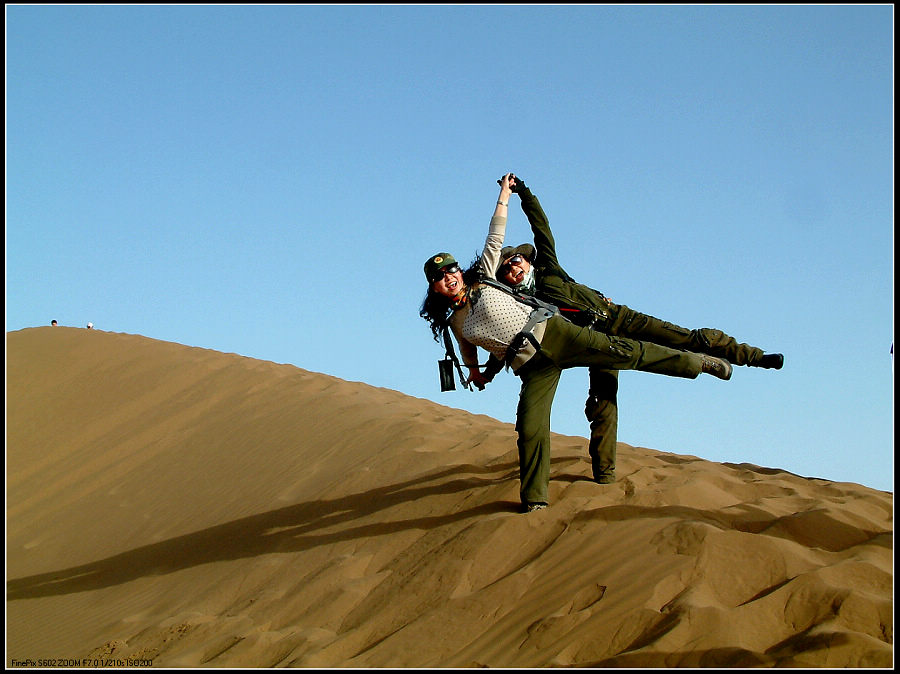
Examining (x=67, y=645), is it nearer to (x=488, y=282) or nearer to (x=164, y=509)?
(x=164, y=509)

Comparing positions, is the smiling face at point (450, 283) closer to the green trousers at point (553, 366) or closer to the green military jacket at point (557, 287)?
the green trousers at point (553, 366)

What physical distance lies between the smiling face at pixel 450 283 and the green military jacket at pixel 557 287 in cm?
82

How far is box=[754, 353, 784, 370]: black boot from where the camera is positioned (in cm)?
573

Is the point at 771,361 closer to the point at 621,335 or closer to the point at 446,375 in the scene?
the point at 621,335

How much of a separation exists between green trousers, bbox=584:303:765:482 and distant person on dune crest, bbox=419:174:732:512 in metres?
0.31

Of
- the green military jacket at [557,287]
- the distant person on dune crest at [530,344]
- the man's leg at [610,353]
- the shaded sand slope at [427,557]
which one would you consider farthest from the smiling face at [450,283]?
the shaded sand slope at [427,557]

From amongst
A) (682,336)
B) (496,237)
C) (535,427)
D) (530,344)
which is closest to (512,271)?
(496,237)

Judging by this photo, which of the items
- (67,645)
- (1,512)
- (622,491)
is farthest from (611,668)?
(1,512)

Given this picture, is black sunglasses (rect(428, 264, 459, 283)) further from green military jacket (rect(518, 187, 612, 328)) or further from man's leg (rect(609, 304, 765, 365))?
man's leg (rect(609, 304, 765, 365))

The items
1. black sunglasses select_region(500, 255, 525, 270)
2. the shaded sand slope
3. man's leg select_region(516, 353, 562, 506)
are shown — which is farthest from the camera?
black sunglasses select_region(500, 255, 525, 270)

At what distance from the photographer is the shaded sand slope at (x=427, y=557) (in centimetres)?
401

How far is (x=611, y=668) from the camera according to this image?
12.2 feet

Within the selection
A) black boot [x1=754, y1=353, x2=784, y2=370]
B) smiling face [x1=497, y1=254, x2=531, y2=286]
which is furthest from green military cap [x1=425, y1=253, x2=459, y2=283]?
black boot [x1=754, y1=353, x2=784, y2=370]

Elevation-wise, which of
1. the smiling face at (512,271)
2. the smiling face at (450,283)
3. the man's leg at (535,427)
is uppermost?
the smiling face at (512,271)
